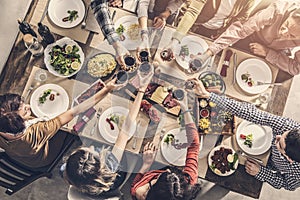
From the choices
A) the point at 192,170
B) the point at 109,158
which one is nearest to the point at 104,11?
the point at 109,158

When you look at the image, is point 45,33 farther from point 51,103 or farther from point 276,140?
point 276,140

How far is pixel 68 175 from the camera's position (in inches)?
93.9

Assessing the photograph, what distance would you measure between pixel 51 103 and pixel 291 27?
5.59 feet

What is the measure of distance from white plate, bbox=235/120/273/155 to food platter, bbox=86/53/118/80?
0.97 metres

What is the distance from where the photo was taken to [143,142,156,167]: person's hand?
8.89 ft

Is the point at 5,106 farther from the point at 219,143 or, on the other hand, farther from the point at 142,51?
the point at 219,143

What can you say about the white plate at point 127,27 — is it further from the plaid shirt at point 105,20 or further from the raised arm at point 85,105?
the raised arm at point 85,105

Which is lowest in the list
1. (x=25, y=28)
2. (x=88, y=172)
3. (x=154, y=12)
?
(x=88, y=172)

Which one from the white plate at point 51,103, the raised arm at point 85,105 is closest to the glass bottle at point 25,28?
the white plate at point 51,103

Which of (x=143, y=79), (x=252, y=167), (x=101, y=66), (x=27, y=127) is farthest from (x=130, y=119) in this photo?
(x=252, y=167)

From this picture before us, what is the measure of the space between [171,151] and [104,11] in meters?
1.03

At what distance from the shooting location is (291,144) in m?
2.54

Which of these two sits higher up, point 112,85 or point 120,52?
point 120,52

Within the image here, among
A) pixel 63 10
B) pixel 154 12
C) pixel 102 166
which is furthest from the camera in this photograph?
pixel 154 12
